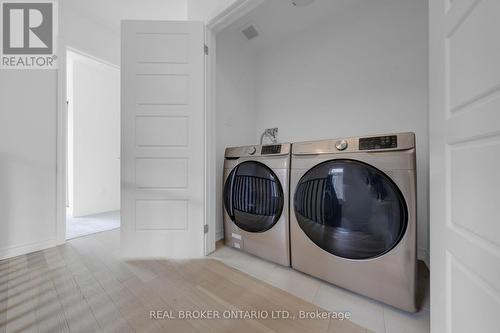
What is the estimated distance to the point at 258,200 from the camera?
154cm

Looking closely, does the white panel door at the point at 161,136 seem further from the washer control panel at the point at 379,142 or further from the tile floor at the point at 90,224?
the washer control panel at the point at 379,142

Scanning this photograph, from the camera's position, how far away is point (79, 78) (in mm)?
2906

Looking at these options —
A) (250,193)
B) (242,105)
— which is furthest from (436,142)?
(242,105)

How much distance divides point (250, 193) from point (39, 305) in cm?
140

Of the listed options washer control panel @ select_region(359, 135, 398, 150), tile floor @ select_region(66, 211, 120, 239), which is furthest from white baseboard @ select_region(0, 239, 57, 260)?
washer control panel @ select_region(359, 135, 398, 150)

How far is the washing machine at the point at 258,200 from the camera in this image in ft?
4.64

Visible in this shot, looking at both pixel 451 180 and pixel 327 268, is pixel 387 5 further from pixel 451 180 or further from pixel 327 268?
pixel 327 268

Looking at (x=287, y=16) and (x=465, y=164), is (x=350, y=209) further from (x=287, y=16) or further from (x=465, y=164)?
(x=287, y=16)

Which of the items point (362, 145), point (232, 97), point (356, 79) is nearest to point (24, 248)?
point (232, 97)

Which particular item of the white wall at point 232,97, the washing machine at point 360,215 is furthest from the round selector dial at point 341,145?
the white wall at point 232,97

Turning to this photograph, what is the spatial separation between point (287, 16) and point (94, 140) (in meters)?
3.34

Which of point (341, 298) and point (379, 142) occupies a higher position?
point (379, 142)

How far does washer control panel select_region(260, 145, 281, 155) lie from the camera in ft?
4.81

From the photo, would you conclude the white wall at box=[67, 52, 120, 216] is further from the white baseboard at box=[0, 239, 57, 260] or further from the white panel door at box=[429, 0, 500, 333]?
the white panel door at box=[429, 0, 500, 333]
